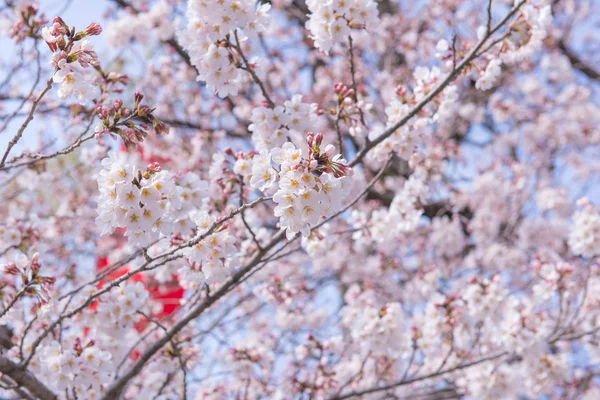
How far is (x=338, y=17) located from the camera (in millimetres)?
2426

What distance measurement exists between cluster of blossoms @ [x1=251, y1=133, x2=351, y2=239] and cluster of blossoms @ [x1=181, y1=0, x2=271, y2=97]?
96 centimetres

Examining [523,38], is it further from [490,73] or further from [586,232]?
[586,232]

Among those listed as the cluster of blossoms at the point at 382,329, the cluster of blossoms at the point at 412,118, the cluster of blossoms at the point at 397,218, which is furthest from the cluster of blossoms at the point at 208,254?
the cluster of blossoms at the point at 382,329

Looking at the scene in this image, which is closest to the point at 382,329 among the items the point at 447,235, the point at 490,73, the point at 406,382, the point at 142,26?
the point at 406,382

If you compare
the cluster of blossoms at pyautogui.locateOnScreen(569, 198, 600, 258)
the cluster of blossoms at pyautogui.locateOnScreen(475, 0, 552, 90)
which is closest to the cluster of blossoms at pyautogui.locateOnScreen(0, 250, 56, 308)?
the cluster of blossoms at pyautogui.locateOnScreen(475, 0, 552, 90)

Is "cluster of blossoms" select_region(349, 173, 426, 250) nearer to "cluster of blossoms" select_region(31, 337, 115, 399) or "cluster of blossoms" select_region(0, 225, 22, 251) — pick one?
"cluster of blossoms" select_region(31, 337, 115, 399)

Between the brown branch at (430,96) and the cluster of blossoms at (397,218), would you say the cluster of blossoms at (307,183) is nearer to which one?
the brown branch at (430,96)

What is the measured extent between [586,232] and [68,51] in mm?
3617

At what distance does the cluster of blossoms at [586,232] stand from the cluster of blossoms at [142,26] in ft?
14.6

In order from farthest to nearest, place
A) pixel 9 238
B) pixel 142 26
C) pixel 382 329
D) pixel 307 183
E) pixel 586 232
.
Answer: pixel 142 26, pixel 586 232, pixel 382 329, pixel 9 238, pixel 307 183

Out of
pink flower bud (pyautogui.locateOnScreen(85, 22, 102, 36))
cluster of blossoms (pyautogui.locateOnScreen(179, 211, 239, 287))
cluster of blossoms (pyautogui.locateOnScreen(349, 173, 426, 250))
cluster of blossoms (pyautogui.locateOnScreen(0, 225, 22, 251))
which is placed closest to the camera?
pink flower bud (pyautogui.locateOnScreen(85, 22, 102, 36))

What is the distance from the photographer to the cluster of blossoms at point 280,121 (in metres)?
2.47

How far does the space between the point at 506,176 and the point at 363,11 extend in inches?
212

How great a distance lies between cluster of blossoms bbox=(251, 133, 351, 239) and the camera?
1.54 meters
